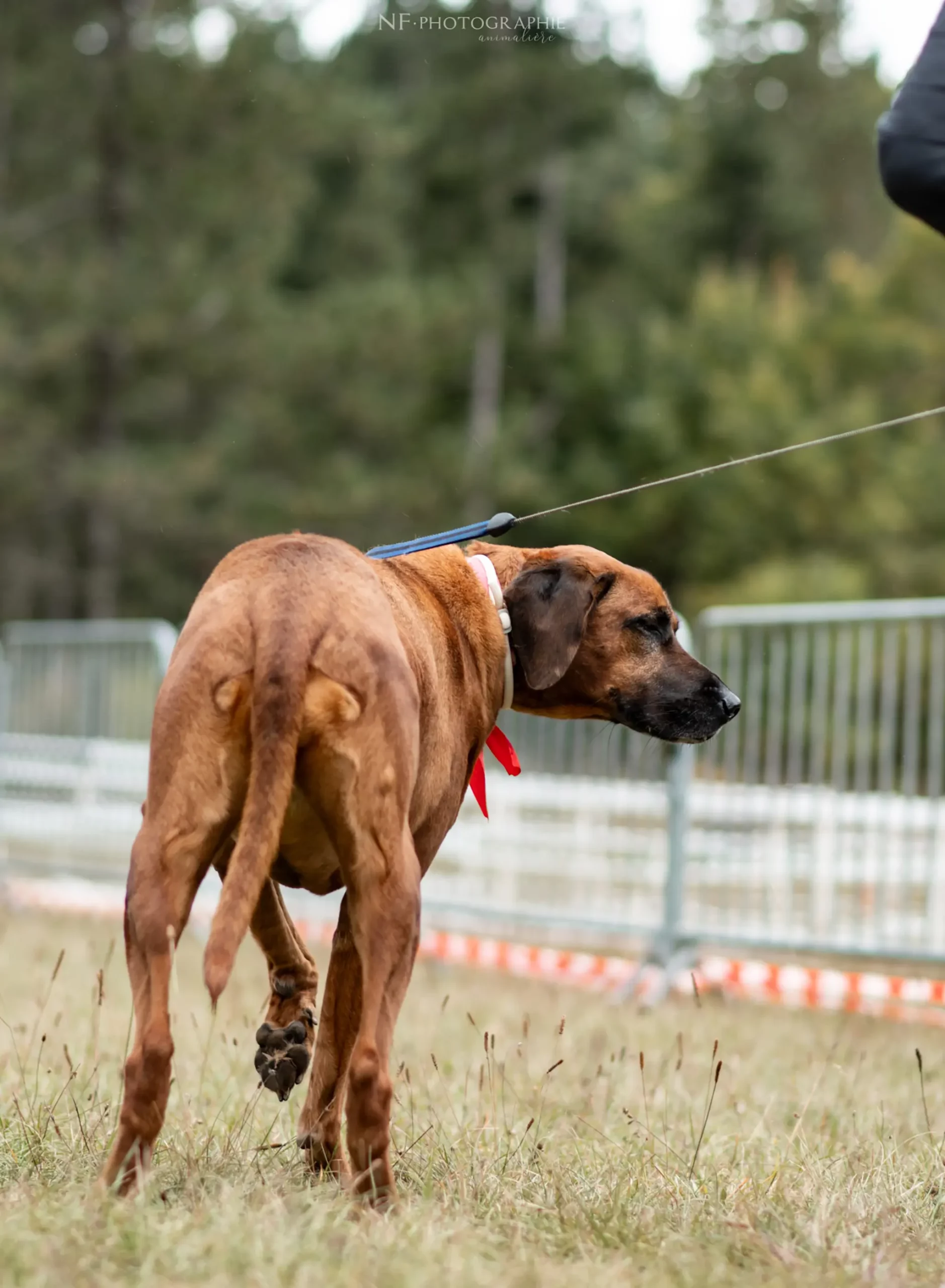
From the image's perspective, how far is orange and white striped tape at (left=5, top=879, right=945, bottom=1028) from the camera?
8.44 metres

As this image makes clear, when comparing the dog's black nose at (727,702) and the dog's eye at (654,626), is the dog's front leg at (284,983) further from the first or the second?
the dog's black nose at (727,702)

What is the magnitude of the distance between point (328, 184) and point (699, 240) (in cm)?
971

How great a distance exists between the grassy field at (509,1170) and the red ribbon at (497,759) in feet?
2.28

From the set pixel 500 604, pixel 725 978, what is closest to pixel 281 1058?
pixel 500 604

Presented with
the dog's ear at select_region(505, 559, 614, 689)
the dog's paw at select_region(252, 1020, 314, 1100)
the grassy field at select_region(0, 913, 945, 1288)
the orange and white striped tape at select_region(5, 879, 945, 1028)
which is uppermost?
the dog's ear at select_region(505, 559, 614, 689)

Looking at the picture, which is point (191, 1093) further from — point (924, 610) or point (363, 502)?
point (363, 502)

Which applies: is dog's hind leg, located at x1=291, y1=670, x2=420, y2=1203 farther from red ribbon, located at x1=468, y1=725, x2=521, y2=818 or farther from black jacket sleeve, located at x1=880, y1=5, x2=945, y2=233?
black jacket sleeve, located at x1=880, y1=5, x2=945, y2=233

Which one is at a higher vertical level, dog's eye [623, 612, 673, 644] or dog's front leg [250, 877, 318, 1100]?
dog's eye [623, 612, 673, 644]

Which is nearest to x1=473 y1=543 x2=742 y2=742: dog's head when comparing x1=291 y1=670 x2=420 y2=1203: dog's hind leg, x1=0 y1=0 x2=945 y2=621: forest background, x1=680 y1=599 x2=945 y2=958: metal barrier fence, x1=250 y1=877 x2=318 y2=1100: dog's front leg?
x1=250 y1=877 x2=318 y2=1100: dog's front leg

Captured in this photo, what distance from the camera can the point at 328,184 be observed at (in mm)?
38562

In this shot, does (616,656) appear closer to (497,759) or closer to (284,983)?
(497,759)

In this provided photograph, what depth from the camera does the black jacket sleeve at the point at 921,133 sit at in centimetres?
386

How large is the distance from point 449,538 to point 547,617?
1.11ft

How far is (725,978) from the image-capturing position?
8.99m
